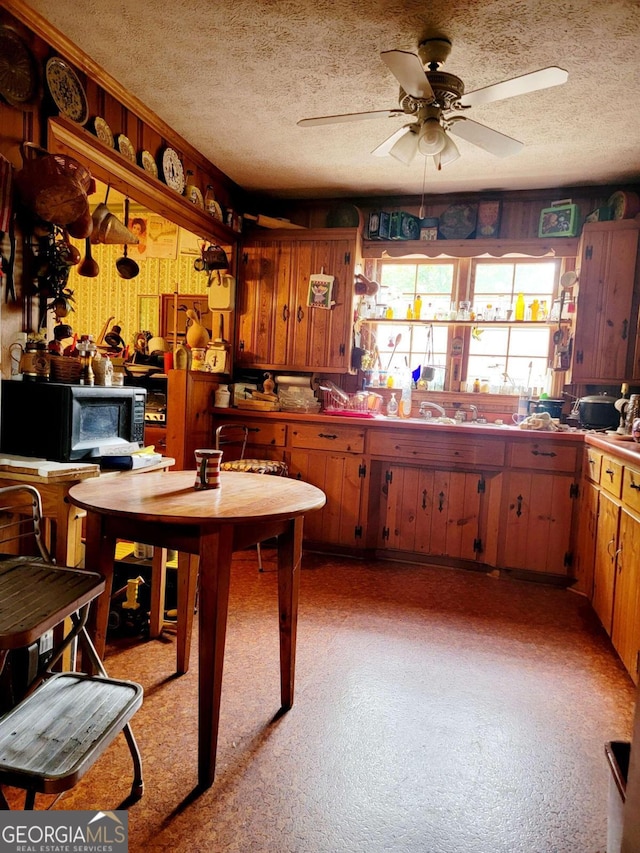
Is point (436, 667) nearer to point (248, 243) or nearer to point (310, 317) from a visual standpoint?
point (310, 317)

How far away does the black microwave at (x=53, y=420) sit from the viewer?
1941 millimetres

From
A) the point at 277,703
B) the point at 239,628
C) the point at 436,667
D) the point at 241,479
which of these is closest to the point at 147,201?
the point at 241,479

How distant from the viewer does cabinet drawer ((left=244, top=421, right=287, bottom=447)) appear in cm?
374

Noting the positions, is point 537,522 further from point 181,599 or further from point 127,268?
point 127,268

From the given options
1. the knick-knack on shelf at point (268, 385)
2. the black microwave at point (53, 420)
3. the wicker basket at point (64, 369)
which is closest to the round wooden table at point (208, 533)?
the black microwave at point (53, 420)

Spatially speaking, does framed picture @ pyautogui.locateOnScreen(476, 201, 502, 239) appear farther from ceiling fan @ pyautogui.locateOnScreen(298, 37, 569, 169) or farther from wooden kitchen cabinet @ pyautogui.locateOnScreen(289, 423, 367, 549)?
wooden kitchen cabinet @ pyautogui.locateOnScreen(289, 423, 367, 549)

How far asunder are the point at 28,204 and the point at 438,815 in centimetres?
253

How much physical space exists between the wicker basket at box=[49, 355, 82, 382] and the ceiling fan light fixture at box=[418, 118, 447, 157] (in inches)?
69.6

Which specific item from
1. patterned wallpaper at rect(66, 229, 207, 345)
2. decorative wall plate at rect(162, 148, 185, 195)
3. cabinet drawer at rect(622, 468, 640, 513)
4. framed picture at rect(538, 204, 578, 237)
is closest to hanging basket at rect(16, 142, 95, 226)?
decorative wall plate at rect(162, 148, 185, 195)

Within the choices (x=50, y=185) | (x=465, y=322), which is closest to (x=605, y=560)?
(x=465, y=322)

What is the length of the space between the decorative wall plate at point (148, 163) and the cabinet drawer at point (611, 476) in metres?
2.89

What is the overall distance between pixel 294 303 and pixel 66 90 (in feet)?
6.64

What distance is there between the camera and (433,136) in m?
2.15

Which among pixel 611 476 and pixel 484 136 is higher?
pixel 484 136
